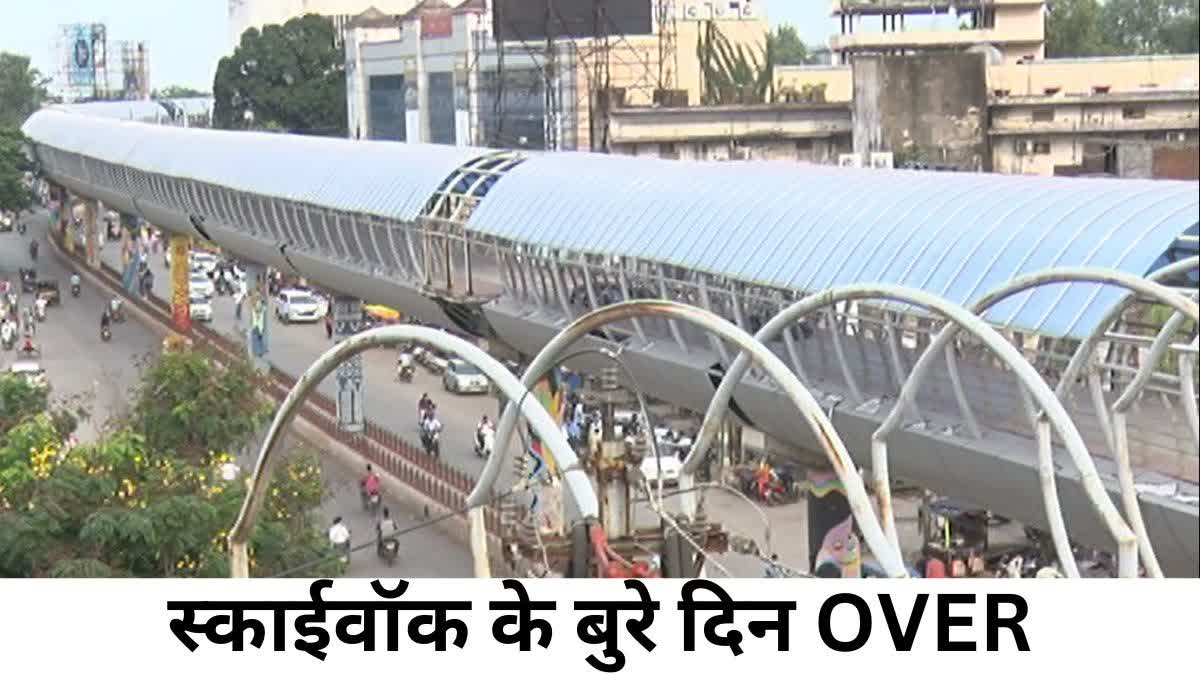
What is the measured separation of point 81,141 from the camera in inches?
1072

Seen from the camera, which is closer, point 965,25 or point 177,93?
point 965,25

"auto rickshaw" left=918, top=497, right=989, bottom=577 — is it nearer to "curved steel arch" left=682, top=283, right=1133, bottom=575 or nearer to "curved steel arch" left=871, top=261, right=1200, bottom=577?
"curved steel arch" left=682, top=283, right=1133, bottom=575

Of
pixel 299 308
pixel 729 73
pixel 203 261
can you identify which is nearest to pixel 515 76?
pixel 729 73

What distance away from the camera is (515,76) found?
24.2 m

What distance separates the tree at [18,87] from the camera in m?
39.2

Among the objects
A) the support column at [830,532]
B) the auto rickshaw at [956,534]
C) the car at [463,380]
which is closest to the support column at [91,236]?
the car at [463,380]

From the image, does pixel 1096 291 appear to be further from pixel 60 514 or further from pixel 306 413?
pixel 306 413

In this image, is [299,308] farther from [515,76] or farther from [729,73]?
[729,73]

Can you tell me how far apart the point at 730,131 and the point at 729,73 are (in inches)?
83.6

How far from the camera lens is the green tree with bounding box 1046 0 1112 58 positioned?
11516 mm

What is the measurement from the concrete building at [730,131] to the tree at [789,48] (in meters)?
5.95

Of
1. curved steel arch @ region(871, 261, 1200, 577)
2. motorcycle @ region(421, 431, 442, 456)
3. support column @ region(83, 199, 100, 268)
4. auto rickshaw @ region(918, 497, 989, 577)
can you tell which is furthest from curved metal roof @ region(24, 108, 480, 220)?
curved steel arch @ region(871, 261, 1200, 577)

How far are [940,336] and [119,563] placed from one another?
3.24 meters

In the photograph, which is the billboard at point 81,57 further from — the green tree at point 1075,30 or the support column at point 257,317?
the green tree at point 1075,30
